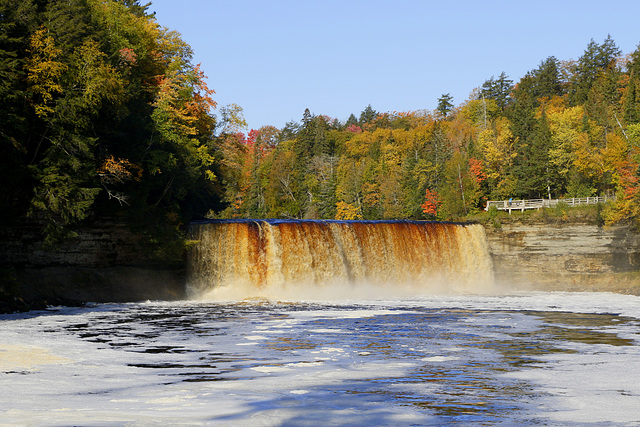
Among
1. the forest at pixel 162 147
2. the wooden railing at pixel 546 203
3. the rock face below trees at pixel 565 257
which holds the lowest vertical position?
the rock face below trees at pixel 565 257

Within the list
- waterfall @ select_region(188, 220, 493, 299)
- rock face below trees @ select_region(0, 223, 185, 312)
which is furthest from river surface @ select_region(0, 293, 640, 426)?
waterfall @ select_region(188, 220, 493, 299)

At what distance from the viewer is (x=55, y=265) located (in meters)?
36.4

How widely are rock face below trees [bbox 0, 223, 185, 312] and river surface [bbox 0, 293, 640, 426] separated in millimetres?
5362

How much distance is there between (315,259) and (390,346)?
25.7m

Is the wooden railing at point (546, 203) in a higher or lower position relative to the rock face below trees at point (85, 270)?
A: higher

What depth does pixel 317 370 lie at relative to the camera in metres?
14.5

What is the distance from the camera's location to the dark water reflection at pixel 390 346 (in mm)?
11579

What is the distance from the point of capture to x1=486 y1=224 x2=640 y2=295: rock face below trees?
2164 inches

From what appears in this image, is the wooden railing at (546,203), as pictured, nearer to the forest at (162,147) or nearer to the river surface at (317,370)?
the forest at (162,147)

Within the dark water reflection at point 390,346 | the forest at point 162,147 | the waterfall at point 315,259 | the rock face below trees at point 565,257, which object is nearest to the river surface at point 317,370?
the dark water reflection at point 390,346

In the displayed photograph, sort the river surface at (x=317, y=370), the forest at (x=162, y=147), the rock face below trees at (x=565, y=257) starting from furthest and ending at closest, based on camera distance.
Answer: the rock face below trees at (x=565, y=257), the forest at (x=162, y=147), the river surface at (x=317, y=370)

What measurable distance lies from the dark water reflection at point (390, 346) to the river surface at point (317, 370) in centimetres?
5

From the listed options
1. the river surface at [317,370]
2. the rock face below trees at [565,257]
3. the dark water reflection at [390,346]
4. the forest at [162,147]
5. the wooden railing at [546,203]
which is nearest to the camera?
the river surface at [317,370]

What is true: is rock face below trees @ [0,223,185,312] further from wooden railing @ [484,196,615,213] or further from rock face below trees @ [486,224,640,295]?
wooden railing @ [484,196,615,213]
